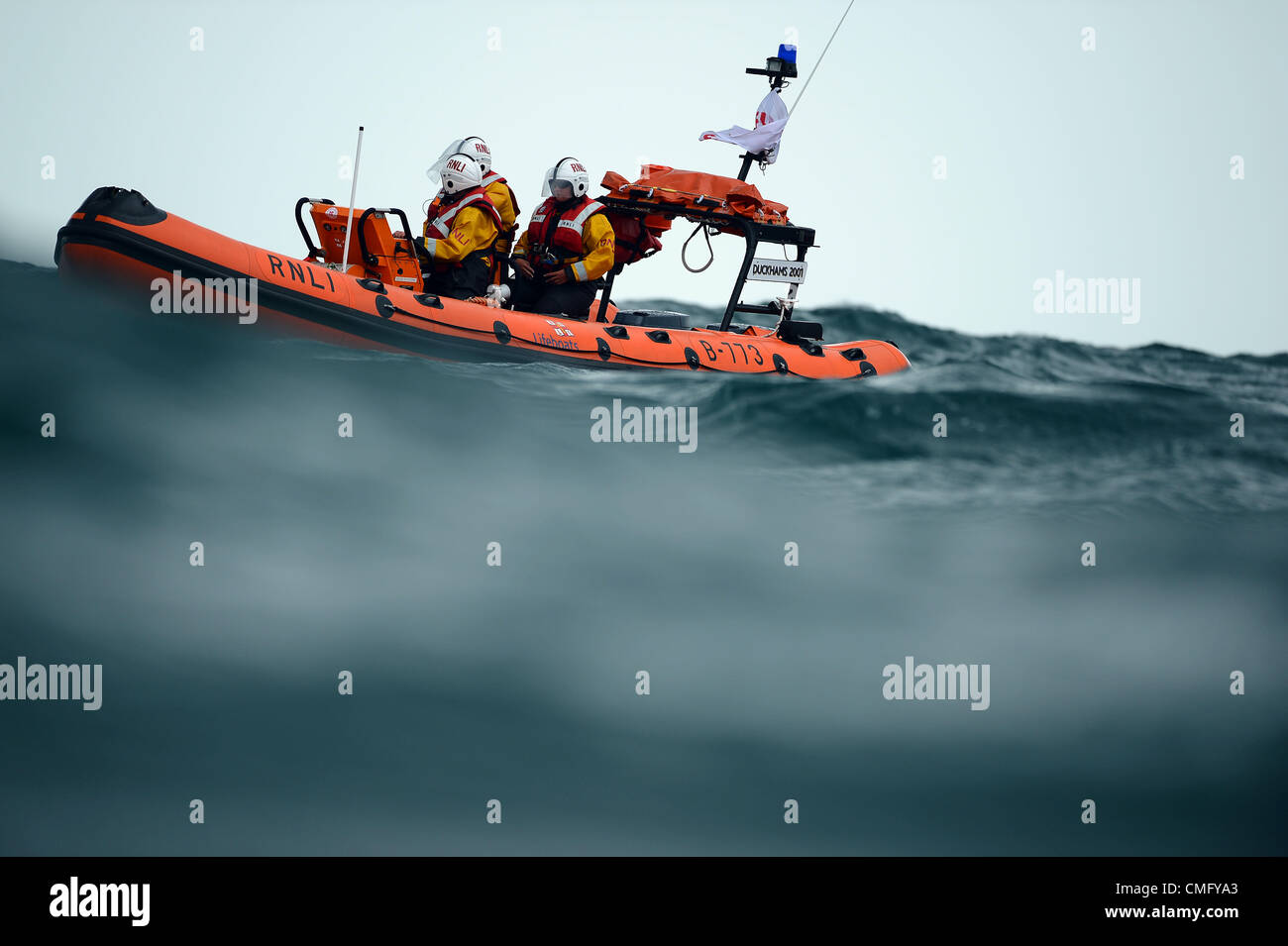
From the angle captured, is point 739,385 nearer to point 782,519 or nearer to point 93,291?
point 782,519

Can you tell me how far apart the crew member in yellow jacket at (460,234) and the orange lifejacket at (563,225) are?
567mm

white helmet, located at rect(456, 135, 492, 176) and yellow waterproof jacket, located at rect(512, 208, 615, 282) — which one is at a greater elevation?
white helmet, located at rect(456, 135, 492, 176)

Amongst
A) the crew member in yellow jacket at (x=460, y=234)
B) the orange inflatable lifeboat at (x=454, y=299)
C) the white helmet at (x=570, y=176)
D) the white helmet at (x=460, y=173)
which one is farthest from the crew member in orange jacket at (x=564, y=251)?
the white helmet at (x=460, y=173)

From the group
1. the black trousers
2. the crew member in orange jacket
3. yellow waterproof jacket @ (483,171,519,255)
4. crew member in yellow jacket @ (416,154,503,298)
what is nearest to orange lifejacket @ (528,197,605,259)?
the crew member in orange jacket

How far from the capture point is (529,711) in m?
5.66

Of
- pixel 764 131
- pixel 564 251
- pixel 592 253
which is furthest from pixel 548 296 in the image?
pixel 764 131

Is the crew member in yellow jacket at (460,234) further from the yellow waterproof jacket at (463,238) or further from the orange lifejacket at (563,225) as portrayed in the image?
the orange lifejacket at (563,225)

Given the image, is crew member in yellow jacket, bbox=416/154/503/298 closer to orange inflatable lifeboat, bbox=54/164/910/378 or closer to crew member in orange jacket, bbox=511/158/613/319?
orange inflatable lifeboat, bbox=54/164/910/378

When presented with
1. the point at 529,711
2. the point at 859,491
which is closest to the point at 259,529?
the point at 529,711

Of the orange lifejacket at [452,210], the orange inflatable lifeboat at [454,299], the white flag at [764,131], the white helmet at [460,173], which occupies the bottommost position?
the orange inflatable lifeboat at [454,299]

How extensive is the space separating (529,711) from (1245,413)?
266 inches

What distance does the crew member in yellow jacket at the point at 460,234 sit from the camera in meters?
8.83

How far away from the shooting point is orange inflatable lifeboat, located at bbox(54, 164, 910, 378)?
7473mm

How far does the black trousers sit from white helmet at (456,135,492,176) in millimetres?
937
